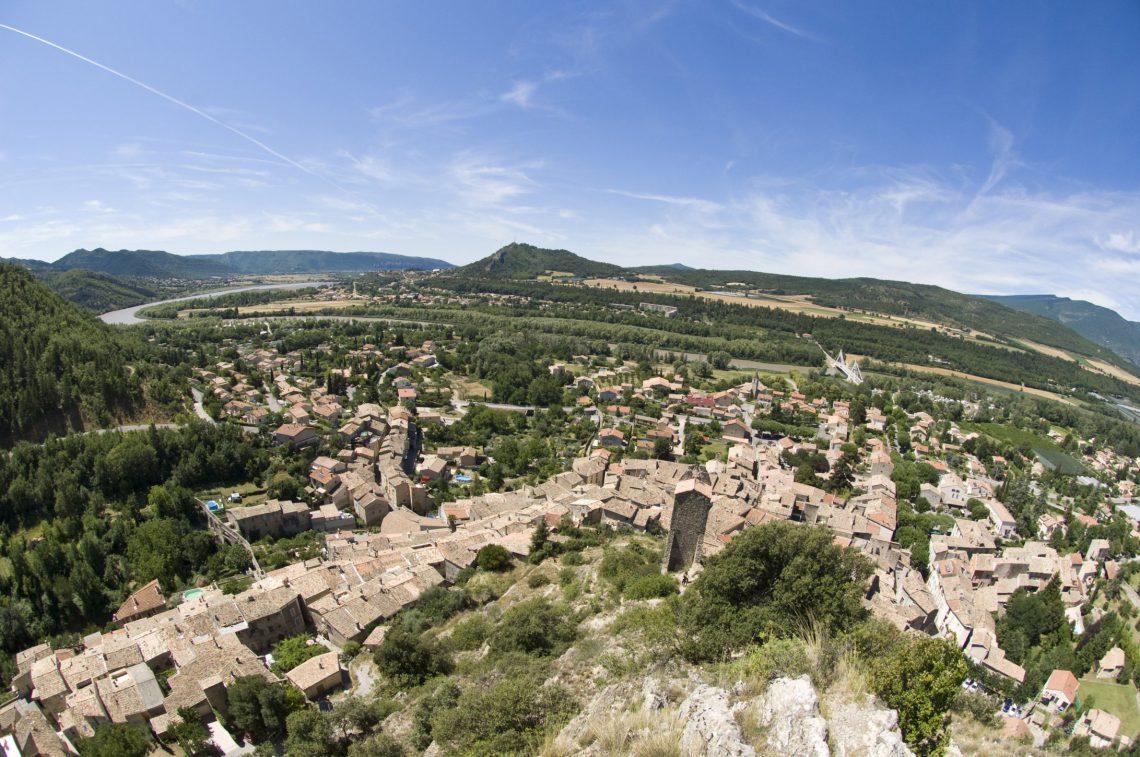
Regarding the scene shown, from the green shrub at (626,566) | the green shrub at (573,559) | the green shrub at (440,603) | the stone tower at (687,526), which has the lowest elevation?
the green shrub at (440,603)

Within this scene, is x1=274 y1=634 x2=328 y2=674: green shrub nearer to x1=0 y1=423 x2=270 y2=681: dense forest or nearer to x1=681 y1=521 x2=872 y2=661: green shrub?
x1=0 y1=423 x2=270 y2=681: dense forest

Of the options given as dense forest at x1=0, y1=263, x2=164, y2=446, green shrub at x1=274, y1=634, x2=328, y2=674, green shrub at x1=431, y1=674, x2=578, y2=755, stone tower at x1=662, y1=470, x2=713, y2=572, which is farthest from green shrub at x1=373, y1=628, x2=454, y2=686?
dense forest at x1=0, y1=263, x2=164, y2=446

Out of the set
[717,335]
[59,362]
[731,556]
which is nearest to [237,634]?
[731,556]

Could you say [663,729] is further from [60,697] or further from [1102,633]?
[1102,633]

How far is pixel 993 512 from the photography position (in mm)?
41125

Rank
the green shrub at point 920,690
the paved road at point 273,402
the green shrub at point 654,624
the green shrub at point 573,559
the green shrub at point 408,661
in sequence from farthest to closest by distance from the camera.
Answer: the paved road at point 273,402, the green shrub at point 573,559, the green shrub at point 408,661, the green shrub at point 654,624, the green shrub at point 920,690

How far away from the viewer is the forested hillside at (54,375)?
4634cm

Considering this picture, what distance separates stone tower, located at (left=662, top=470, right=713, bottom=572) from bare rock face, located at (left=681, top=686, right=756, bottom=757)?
11595 millimetres

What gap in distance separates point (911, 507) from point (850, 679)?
38.7 meters

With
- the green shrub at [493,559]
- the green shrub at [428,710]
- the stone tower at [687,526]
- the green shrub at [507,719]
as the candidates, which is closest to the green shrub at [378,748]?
the green shrub at [428,710]

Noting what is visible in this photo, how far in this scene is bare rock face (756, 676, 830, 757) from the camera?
7.58 metres

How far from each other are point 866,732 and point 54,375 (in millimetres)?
67223

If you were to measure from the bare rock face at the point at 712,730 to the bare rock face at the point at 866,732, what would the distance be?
641mm

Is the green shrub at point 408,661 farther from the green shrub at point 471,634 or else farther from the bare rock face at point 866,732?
the bare rock face at point 866,732
